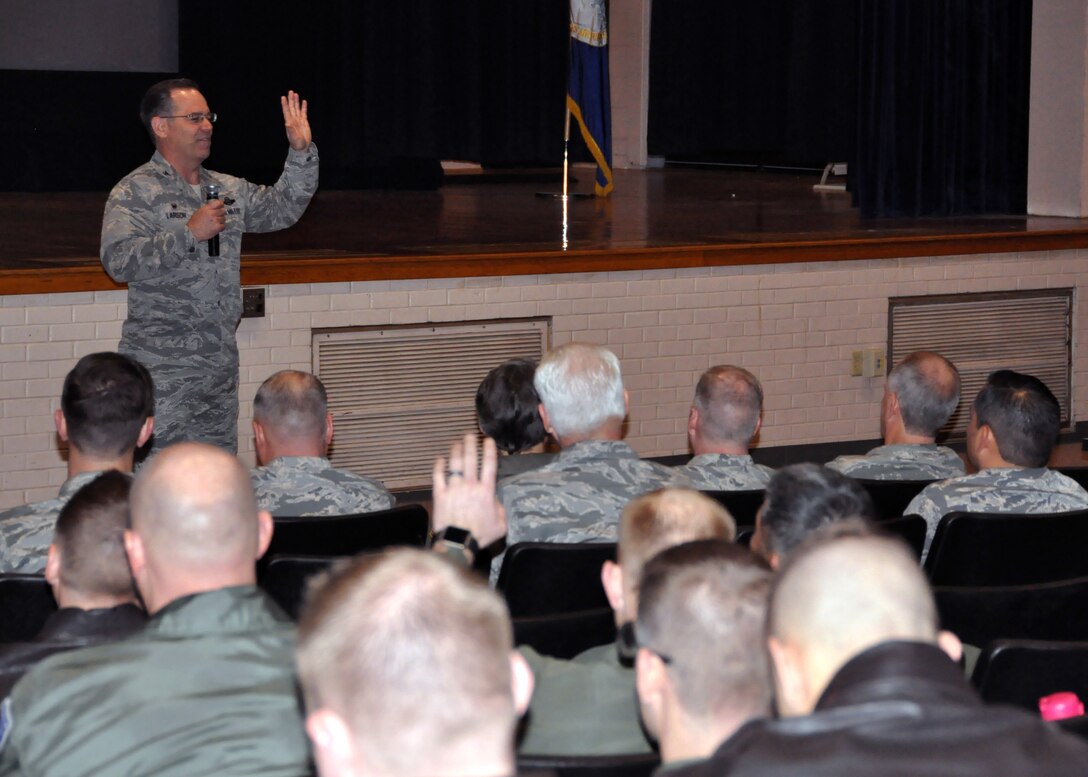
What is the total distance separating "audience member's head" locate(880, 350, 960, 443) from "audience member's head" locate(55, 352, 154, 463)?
6.57 feet

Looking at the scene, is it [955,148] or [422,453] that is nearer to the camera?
Answer: [422,453]

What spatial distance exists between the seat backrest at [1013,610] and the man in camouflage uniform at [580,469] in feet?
2.53

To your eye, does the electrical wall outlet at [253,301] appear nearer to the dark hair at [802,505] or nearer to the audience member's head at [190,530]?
the dark hair at [802,505]

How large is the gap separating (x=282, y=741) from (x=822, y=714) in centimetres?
66

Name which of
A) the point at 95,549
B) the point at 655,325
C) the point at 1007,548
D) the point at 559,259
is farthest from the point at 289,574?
the point at 655,325

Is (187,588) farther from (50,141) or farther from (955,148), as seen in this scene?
(50,141)

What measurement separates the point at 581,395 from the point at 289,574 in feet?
2.95

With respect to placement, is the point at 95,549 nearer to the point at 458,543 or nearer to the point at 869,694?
the point at 458,543

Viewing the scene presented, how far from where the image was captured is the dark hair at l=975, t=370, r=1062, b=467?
11.3ft

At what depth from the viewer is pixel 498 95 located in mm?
12727

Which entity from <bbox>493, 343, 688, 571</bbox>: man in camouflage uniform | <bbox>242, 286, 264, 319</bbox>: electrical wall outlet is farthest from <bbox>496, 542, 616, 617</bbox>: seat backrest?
<bbox>242, 286, 264, 319</bbox>: electrical wall outlet

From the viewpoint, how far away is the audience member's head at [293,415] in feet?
11.5

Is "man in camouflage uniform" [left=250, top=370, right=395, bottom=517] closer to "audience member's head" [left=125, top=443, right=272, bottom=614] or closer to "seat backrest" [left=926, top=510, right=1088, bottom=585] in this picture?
"seat backrest" [left=926, top=510, right=1088, bottom=585]

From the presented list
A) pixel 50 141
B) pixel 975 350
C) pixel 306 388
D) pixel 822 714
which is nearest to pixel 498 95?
pixel 50 141
